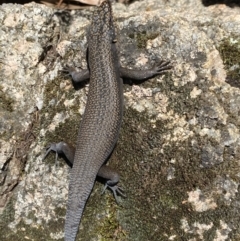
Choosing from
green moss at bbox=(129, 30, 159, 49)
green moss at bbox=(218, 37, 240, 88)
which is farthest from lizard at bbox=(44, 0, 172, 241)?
green moss at bbox=(218, 37, 240, 88)

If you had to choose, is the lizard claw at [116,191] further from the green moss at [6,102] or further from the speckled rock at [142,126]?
the green moss at [6,102]

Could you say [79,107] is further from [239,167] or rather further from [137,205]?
[239,167]

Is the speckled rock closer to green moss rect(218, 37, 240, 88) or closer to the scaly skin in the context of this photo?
green moss rect(218, 37, 240, 88)

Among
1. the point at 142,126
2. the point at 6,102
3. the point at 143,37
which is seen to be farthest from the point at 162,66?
the point at 6,102

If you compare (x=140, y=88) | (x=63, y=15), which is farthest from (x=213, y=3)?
(x=63, y=15)

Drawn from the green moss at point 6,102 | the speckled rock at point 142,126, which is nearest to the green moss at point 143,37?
the speckled rock at point 142,126
